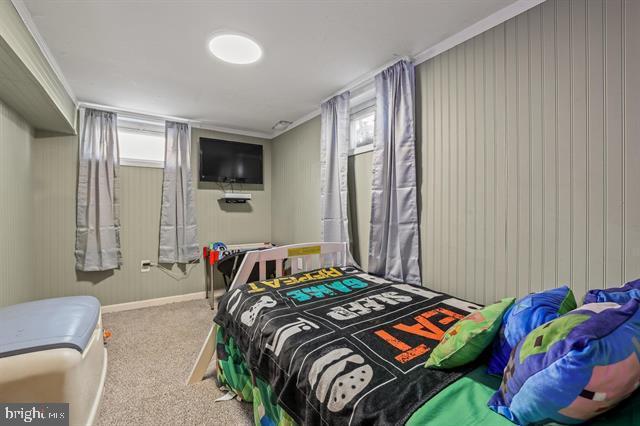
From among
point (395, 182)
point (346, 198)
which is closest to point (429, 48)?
point (395, 182)

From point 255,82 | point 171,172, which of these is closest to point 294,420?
point 255,82

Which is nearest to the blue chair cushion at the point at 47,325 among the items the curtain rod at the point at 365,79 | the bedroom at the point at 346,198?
the bedroom at the point at 346,198

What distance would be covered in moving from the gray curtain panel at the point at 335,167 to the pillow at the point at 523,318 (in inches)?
65.0

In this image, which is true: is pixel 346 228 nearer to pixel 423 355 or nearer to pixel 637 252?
pixel 423 355

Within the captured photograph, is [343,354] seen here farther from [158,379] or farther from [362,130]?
[362,130]

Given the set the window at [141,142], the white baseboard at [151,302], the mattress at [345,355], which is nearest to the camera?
the mattress at [345,355]

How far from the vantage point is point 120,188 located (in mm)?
3168

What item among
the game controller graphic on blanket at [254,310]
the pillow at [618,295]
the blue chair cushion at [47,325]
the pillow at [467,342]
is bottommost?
the blue chair cushion at [47,325]

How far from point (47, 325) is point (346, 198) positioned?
2175 mm

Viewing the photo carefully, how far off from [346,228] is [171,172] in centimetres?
231

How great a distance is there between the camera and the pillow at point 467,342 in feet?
3.07

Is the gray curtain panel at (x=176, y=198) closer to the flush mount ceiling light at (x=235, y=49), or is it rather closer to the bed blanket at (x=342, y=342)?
the flush mount ceiling light at (x=235, y=49)

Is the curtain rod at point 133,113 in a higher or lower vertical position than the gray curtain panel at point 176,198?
higher

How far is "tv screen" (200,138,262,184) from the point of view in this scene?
355 centimetres
